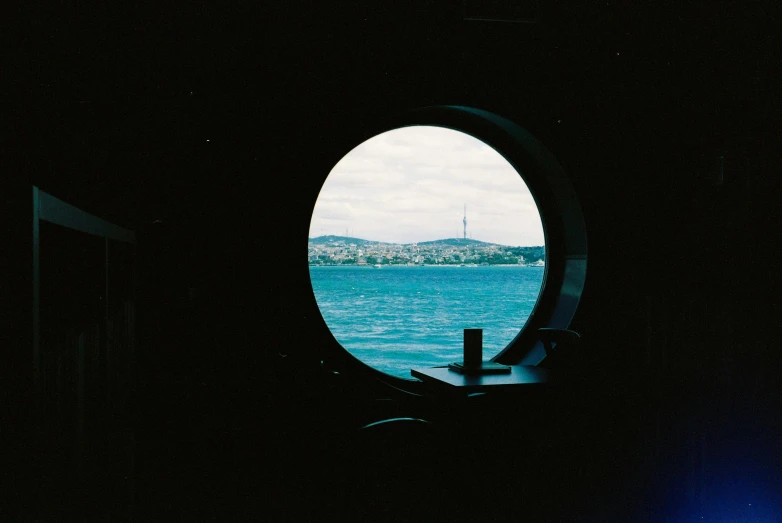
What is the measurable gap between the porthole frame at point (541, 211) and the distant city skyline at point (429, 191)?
4077cm

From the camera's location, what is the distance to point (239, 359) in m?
3.18

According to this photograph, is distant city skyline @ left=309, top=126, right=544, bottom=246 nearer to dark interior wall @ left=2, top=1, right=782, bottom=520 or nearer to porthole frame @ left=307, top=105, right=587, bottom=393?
porthole frame @ left=307, top=105, right=587, bottom=393

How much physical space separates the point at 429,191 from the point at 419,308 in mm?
10618

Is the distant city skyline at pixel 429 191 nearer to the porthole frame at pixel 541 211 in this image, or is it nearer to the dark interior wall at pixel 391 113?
the porthole frame at pixel 541 211

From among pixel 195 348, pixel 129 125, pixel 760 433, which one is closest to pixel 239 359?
pixel 195 348

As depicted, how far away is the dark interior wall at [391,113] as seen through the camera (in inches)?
119

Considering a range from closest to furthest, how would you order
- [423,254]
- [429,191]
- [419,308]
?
1. [419,308]
2. [423,254]
3. [429,191]

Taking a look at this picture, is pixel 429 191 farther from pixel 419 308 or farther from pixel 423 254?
pixel 419 308

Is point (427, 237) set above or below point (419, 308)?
above

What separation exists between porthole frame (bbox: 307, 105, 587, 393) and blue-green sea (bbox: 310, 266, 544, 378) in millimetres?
28871

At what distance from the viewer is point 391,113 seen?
3416mm

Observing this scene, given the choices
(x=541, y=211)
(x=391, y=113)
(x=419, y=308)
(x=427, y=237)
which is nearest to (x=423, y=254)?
(x=427, y=237)

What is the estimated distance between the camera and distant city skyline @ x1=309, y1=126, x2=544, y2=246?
4556cm

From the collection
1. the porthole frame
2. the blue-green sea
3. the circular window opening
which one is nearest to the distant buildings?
the circular window opening
